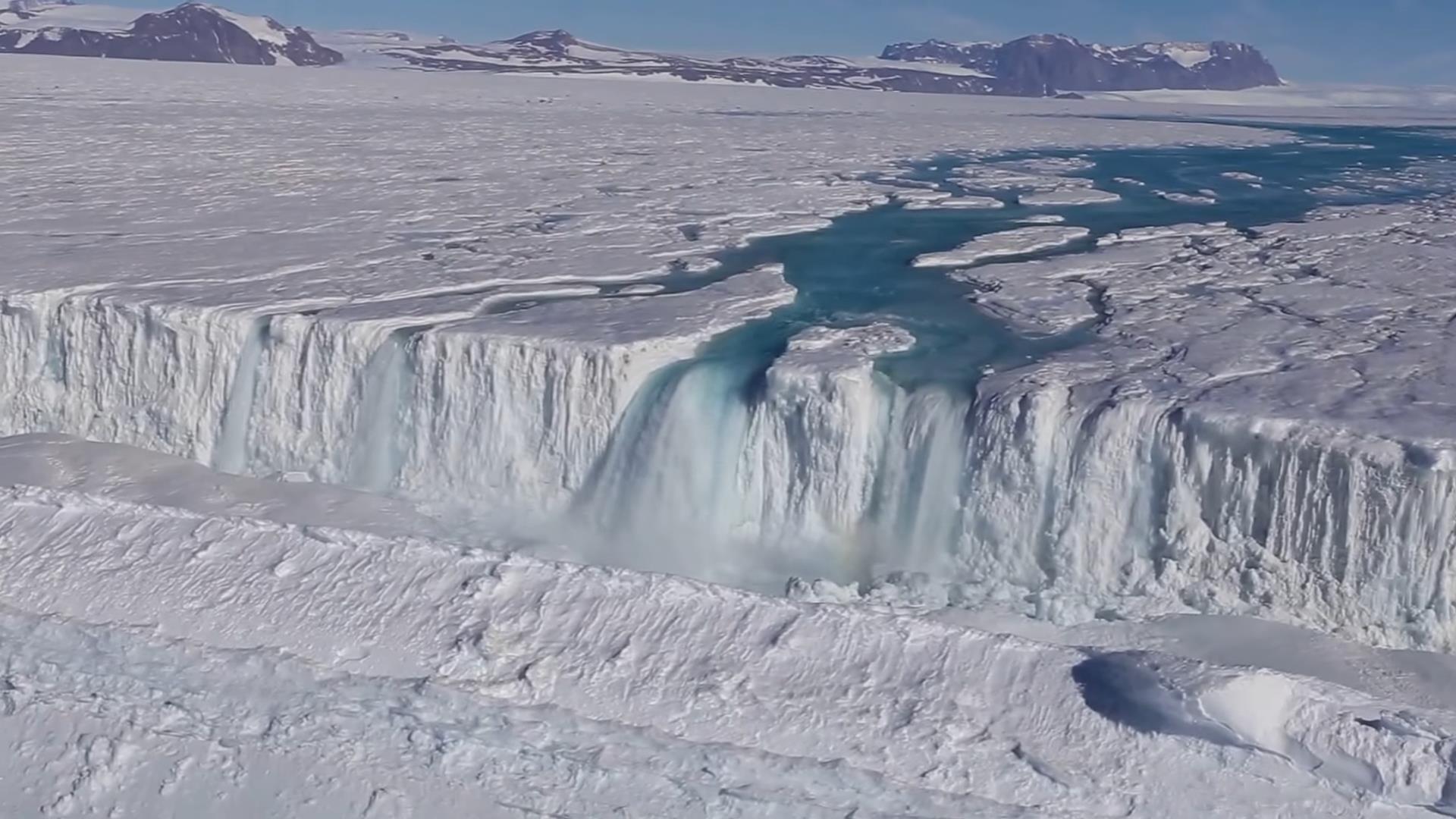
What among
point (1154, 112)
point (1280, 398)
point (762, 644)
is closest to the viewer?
point (762, 644)

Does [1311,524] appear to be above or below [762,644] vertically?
above

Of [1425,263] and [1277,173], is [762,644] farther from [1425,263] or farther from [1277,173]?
[1277,173]

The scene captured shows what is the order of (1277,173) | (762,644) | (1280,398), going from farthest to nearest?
(1277,173), (1280,398), (762,644)

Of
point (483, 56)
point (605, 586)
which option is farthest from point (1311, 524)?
point (483, 56)

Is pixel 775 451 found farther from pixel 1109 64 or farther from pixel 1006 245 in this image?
pixel 1109 64

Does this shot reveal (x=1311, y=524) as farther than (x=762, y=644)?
Yes

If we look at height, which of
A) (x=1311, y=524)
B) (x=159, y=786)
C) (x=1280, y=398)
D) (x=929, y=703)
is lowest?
(x=159, y=786)

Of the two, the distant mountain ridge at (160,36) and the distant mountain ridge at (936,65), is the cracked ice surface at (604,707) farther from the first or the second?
the distant mountain ridge at (160,36)
